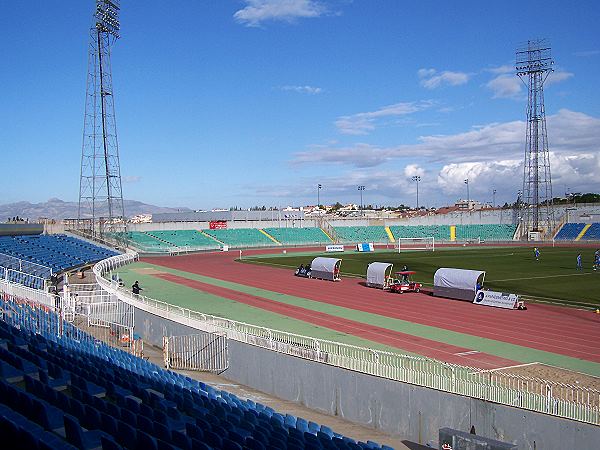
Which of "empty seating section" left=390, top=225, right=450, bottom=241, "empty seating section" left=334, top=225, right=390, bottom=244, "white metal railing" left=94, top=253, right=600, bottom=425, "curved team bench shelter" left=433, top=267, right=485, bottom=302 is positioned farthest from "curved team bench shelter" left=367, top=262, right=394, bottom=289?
"empty seating section" left=390, top=225, right=450, bottom=241

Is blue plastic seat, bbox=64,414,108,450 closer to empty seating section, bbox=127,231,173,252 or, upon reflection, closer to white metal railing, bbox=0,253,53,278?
white metal railing, bbox=0,253,53,278

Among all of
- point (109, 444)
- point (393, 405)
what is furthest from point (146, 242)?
point (109, 444)

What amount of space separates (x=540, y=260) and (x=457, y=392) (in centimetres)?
5048

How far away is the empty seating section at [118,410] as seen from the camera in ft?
22.6

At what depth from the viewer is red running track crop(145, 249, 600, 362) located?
23219mm

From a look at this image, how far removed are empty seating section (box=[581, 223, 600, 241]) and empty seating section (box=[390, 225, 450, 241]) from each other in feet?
71.0

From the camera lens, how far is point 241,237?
9025cm

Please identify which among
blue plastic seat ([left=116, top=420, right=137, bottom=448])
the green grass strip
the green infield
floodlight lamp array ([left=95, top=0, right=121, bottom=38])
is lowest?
the green infield

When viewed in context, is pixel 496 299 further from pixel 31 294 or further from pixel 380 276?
pixel 31 294

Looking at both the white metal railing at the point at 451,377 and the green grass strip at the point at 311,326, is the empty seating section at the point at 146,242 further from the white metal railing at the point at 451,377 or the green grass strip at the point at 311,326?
the white metal railing at the point at 451,377

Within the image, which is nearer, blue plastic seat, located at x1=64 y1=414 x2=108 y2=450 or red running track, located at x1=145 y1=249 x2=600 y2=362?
blue plastic seat, located at x1=64 y1=414 x2=108 y2=450

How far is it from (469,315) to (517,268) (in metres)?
24.3

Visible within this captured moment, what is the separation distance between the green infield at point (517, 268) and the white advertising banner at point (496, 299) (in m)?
3.38

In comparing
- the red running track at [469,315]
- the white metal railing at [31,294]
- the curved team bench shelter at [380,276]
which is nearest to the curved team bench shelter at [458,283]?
the red running track at [469,315]
